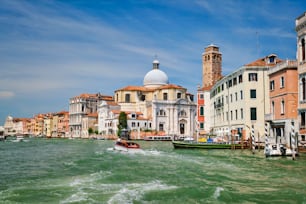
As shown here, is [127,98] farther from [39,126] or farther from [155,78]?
[39,126]

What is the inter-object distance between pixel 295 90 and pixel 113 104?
50261 mm

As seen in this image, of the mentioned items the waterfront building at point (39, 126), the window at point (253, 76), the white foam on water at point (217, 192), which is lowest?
the white foam on water at point (217, 192)

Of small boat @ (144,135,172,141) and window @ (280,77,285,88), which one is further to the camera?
small boat @ (144,135,172,141)

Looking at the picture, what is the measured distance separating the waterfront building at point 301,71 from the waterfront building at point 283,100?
104 cm

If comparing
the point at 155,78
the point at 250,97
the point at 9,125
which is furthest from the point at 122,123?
the point at 9,125

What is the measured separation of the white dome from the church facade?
19.0 inches

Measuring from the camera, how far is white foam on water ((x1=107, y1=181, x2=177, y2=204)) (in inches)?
369

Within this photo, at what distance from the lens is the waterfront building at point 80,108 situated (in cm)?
8800

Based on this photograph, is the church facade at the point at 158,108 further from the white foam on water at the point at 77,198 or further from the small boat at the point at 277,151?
the white foam on water at the point at 77,198

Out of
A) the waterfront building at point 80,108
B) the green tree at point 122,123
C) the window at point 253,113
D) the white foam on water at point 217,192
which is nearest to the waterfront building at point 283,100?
the window at point 253,113

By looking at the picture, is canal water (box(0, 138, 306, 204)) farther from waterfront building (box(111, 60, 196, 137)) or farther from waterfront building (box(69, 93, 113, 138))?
waterfront building (box(69, 93, 113, 138))

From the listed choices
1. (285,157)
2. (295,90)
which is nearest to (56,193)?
(285,157)

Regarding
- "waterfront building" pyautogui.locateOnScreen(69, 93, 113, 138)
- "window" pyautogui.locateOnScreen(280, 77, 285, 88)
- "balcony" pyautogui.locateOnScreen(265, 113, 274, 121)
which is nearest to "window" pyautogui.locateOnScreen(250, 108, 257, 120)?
"balcony" pyautogui.locateOnScreen(265, 113, 274, 121)

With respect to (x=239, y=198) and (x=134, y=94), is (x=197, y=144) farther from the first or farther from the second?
(x=134, y=94)
